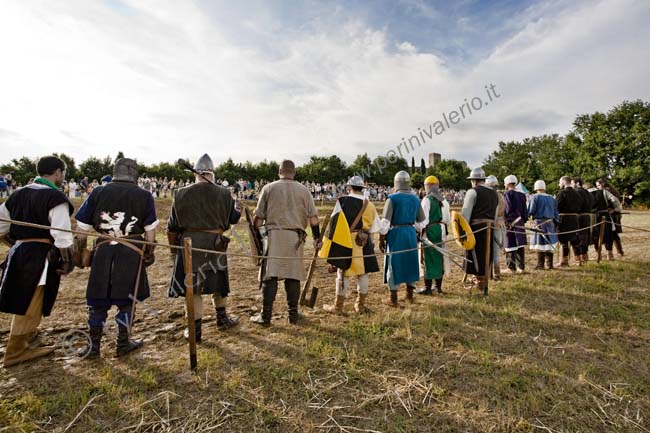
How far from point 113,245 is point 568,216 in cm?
857

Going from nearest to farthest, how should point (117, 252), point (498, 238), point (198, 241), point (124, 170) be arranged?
point (117, 252), point (124, 170), point (198, 241), point (498, 238)

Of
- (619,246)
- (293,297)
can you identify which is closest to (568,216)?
(619,246)

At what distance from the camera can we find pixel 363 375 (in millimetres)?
2898

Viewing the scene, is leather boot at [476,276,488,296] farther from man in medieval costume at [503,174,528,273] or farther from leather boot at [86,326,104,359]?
leather boot at [86,326,104,359]

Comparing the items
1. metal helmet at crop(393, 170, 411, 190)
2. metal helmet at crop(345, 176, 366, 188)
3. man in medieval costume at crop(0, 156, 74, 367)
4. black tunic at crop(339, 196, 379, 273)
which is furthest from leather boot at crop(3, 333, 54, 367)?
metal helmet at crop(393, 170, 411, 190)

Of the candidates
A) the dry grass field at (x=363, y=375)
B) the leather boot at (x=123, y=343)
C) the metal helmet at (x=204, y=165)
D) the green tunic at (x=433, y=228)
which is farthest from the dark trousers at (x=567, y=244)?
the leather boot at (x=123, y=343)

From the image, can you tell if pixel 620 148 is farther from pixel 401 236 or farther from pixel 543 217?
pixel 401 236

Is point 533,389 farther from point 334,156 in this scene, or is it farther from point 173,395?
point 334,156

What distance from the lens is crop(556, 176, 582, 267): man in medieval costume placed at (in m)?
7.33

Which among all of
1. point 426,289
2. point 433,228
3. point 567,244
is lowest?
point 426,289

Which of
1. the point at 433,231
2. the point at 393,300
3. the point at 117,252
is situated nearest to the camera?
the point at 117,252

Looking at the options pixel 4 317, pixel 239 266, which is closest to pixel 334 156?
pixel 239 266

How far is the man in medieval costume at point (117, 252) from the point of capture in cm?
321

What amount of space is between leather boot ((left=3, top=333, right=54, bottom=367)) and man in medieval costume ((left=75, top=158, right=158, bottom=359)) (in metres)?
0.51
